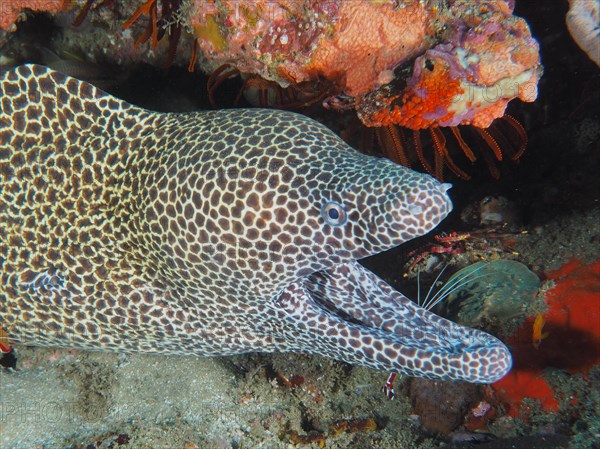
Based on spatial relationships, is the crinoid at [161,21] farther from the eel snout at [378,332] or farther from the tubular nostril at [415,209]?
the tubular nostril at [415,209]

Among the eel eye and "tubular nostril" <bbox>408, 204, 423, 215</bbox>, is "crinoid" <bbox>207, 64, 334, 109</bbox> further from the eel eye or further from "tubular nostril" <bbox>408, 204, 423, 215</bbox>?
"tubular nostril" <bbox>408, 204, 423, 215</bbox>

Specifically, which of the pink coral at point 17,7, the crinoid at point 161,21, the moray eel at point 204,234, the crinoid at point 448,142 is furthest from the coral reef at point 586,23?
the pink coral at point 17,7

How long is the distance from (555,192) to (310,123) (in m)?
2.92

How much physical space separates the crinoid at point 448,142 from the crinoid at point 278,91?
2.06 feet

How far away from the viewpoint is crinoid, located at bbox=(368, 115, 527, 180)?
375 centimetres

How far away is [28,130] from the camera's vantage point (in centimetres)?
352

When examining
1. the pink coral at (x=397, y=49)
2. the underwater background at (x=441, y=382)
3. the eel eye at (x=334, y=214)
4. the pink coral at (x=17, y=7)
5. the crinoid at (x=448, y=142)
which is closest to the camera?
the eel eye at (x=334, y=214)

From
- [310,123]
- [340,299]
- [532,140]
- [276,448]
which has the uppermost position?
[532,140]

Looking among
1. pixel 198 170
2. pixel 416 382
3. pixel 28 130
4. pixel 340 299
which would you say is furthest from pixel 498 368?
pixel 28 130

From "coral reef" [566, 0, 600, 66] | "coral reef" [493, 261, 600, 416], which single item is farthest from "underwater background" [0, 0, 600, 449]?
"coral reef" [566, 0, 600, 66]

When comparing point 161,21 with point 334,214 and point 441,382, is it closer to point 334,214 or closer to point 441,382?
point 334,214

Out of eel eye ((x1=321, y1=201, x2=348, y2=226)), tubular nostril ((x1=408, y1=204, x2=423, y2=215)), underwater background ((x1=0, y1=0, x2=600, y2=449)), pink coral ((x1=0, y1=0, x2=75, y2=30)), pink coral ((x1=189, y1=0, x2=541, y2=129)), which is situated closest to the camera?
tubular nostril ((x1=408, y1=204, x2=423, y2=215))

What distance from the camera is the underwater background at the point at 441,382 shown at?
347 cm

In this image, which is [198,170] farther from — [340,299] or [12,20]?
[12,20]
